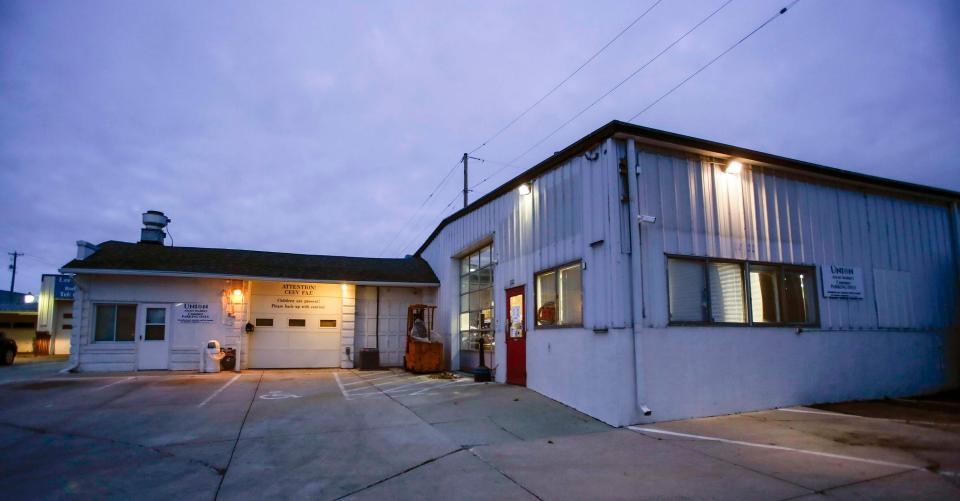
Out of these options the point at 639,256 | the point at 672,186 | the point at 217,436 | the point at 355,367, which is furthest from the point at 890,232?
the point at 355,367

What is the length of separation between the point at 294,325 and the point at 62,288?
1874 centimetres

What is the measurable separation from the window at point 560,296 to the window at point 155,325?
38.9ft

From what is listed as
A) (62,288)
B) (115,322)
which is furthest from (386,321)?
(62,288)

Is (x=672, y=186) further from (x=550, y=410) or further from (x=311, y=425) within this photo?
(x=311, y=425)

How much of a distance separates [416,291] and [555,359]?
31.7 feet

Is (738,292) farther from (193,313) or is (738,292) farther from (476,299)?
(193,313)

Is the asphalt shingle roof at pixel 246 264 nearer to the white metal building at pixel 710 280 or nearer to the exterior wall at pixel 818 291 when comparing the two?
the white metal building at pixel 710 280

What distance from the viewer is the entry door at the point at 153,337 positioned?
15.0 metres

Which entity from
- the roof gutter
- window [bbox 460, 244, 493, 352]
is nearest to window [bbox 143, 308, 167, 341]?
the roof gutter

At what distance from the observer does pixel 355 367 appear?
16.9 meters

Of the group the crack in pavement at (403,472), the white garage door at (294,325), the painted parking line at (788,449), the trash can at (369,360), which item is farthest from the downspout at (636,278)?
the white garage door at (294,325)

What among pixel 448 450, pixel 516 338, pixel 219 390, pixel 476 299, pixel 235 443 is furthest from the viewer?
pixel 476 299

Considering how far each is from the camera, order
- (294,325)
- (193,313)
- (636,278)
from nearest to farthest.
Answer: (636,278) < (193,313) < (294,325)

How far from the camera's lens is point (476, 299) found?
564 inches
